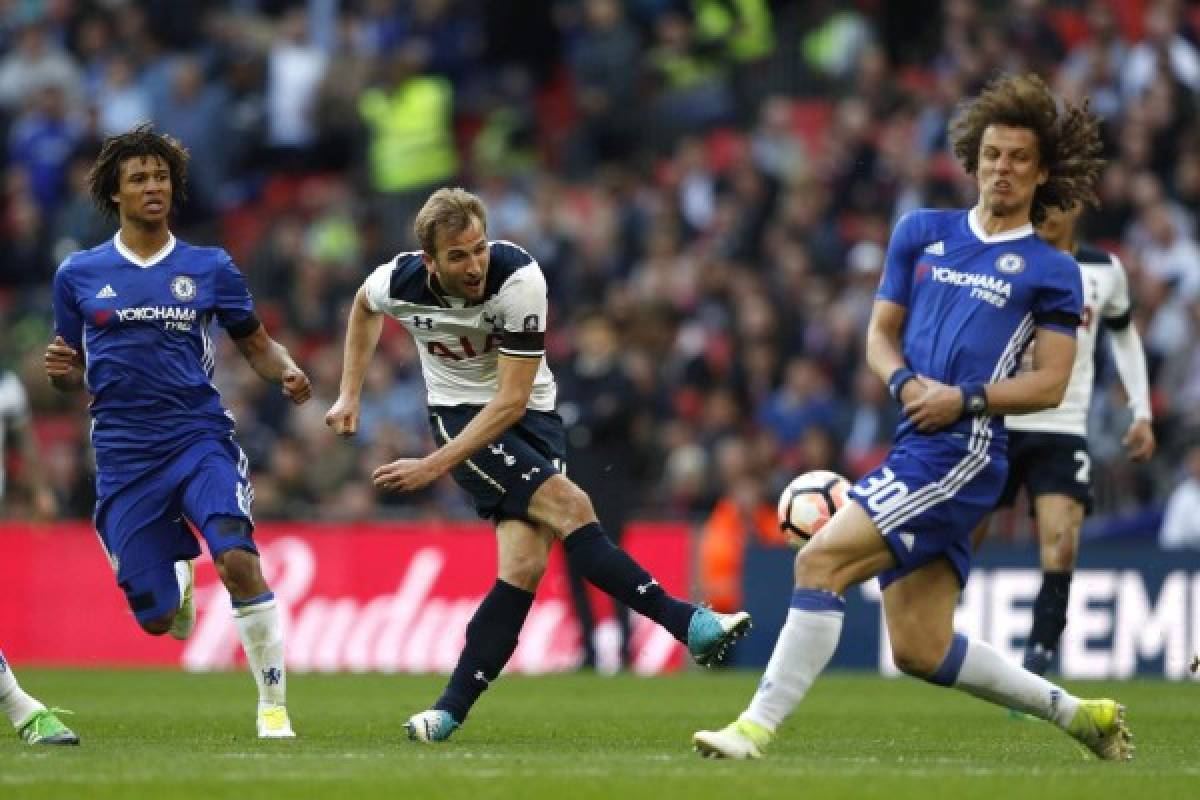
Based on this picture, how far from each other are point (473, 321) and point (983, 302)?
245 cm

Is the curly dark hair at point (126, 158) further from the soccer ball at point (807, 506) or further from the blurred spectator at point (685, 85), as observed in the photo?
the blurred spectator at point (685, 85)

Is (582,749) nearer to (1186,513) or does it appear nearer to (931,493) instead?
(931,493)

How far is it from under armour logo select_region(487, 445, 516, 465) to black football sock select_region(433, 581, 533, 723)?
0.54m

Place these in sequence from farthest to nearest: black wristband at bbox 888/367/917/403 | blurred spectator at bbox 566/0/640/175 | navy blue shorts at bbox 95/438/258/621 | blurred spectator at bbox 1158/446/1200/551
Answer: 1. blurred spectator at bbox 566/0/640/175
2. blurred spectator at bbox 1158/446/1200/551
3. navy blue shorts at bbox 95/438/258/621
4. black wristband at bbox 888/367/917/403

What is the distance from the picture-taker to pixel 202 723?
11.6m

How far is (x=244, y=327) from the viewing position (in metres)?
10.8

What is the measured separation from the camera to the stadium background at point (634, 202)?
61.4 feet

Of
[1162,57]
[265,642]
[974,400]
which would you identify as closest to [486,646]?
[265,642]

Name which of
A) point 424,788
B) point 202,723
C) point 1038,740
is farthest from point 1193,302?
point 424,788

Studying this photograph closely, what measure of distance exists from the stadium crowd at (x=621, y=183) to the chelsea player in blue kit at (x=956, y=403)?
8797 millimetres

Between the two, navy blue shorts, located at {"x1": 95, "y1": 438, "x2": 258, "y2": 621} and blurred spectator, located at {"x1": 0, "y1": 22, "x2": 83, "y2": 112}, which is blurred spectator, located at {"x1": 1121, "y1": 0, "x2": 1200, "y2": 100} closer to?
blurred spectator, located at {"x1": 0, "y1": 22, "x2": 83, "y2": 112}

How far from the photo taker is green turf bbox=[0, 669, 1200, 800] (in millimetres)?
7859

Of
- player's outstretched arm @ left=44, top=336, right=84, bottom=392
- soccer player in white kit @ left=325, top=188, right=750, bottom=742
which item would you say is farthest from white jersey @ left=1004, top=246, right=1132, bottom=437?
player's outstretched arm @ left=44, top=336, right=84, bottom=392

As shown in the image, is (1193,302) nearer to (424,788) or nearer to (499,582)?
(499,582)
